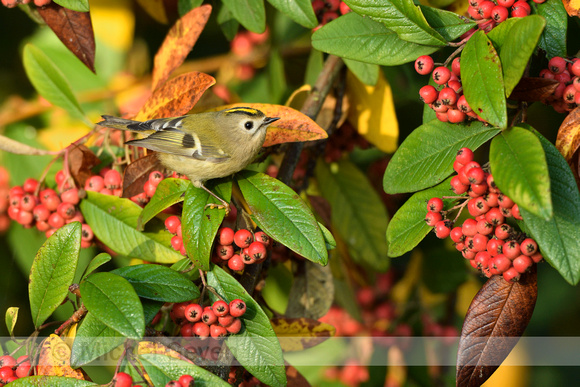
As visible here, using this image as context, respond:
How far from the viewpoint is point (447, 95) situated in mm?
1586

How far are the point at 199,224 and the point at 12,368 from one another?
71 cm

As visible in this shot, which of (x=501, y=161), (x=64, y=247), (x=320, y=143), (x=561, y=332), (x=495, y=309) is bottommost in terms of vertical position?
(x=561, y=332)

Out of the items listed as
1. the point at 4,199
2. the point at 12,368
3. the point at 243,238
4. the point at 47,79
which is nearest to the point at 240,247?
the point at 243,238

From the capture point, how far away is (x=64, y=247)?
1693 millimetres

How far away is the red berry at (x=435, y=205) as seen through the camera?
163 cm

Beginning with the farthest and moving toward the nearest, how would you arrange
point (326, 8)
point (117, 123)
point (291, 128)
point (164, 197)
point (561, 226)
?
point (326, 8) → point (117, 123) → point (291, 128) → point (164, 197) → point (561, 226)

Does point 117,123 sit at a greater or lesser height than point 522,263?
greater

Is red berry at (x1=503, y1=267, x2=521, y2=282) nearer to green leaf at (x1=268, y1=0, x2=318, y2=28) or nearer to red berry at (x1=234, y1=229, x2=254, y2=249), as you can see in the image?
red berry at (x1=234, y1=229, x2=254, y2=249)

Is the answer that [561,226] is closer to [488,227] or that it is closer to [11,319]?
[488,227]

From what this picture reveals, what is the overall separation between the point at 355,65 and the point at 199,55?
2.22m

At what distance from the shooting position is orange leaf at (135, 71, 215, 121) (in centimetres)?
194

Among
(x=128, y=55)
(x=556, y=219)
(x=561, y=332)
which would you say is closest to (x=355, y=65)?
(x=556, y=219)

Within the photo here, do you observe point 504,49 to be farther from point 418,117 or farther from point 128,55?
point 128,55

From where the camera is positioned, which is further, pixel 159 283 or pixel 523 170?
pixel 159 283
